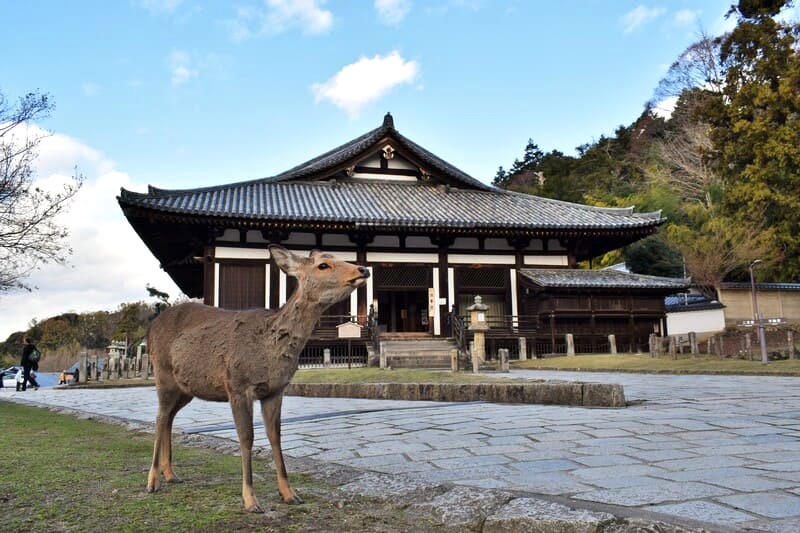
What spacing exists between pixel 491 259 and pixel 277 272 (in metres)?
8.35

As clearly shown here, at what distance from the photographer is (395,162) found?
82.9 feet

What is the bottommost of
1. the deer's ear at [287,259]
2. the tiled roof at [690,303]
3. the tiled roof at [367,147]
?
the deer's ear at [287,259]

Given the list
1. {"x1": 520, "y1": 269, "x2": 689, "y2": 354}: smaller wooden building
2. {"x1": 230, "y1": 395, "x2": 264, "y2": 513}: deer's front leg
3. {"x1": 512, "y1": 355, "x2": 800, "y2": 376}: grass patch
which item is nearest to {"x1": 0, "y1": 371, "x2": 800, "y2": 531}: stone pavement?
{"x1": 230, "y1": 395, "x2": 264, "y2": 513}: deer's front leg

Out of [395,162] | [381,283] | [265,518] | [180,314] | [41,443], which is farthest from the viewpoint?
[395,162]

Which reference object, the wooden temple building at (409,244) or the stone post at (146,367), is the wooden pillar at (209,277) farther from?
the stone post at (146,367)

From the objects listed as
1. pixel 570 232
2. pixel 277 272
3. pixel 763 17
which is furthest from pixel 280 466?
pixel 763 17

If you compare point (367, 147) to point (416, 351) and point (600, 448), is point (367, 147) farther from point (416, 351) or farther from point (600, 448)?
point (600, 448)

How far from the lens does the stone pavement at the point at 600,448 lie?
8.97 ft

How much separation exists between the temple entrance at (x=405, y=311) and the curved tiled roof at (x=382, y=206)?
471 centimetres

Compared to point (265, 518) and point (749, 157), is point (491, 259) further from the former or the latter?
point (265, 518)

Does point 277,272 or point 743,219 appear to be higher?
point 743,219

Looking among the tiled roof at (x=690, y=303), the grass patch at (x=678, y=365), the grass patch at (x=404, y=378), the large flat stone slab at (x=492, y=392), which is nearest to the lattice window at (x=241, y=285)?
the grass patch at (x=404, y=378)

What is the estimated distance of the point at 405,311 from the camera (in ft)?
86.5

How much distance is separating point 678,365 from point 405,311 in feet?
47.6
